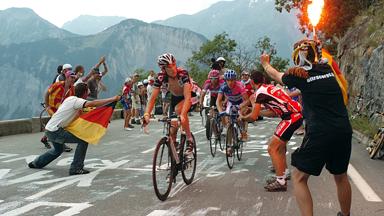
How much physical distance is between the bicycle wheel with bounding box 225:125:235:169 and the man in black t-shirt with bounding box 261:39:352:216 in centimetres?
395

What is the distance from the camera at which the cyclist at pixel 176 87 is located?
6.37 metres

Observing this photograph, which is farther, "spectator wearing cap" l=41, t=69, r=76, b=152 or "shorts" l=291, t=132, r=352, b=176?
"spectator wearing cap" l=41, t=69, r=76, b=152

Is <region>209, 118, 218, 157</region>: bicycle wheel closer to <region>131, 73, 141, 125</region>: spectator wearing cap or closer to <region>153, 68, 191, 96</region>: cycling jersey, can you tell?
<region>153, 68, 191, 96</region>: cycling jersey

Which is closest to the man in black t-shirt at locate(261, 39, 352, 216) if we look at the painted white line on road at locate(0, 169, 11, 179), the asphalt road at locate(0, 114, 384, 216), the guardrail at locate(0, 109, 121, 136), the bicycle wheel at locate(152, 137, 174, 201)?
the asphalt road at locate(0, 114, 384, 216)

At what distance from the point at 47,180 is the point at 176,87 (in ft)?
8.48

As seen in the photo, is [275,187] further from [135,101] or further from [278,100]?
[135,101]

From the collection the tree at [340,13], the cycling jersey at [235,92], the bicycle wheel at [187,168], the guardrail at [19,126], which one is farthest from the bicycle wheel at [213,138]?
the tree at [340,13]

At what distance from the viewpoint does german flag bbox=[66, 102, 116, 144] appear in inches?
307

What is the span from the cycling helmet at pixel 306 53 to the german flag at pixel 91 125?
4550 millimetres

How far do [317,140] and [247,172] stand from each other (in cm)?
395

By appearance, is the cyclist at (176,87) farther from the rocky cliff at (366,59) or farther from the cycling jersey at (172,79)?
the rocky cliff at (366,59)

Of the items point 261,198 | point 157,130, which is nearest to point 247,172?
point 261,198

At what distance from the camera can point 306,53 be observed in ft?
13.8

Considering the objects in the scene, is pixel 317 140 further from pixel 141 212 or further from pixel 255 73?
pixel 255 73
